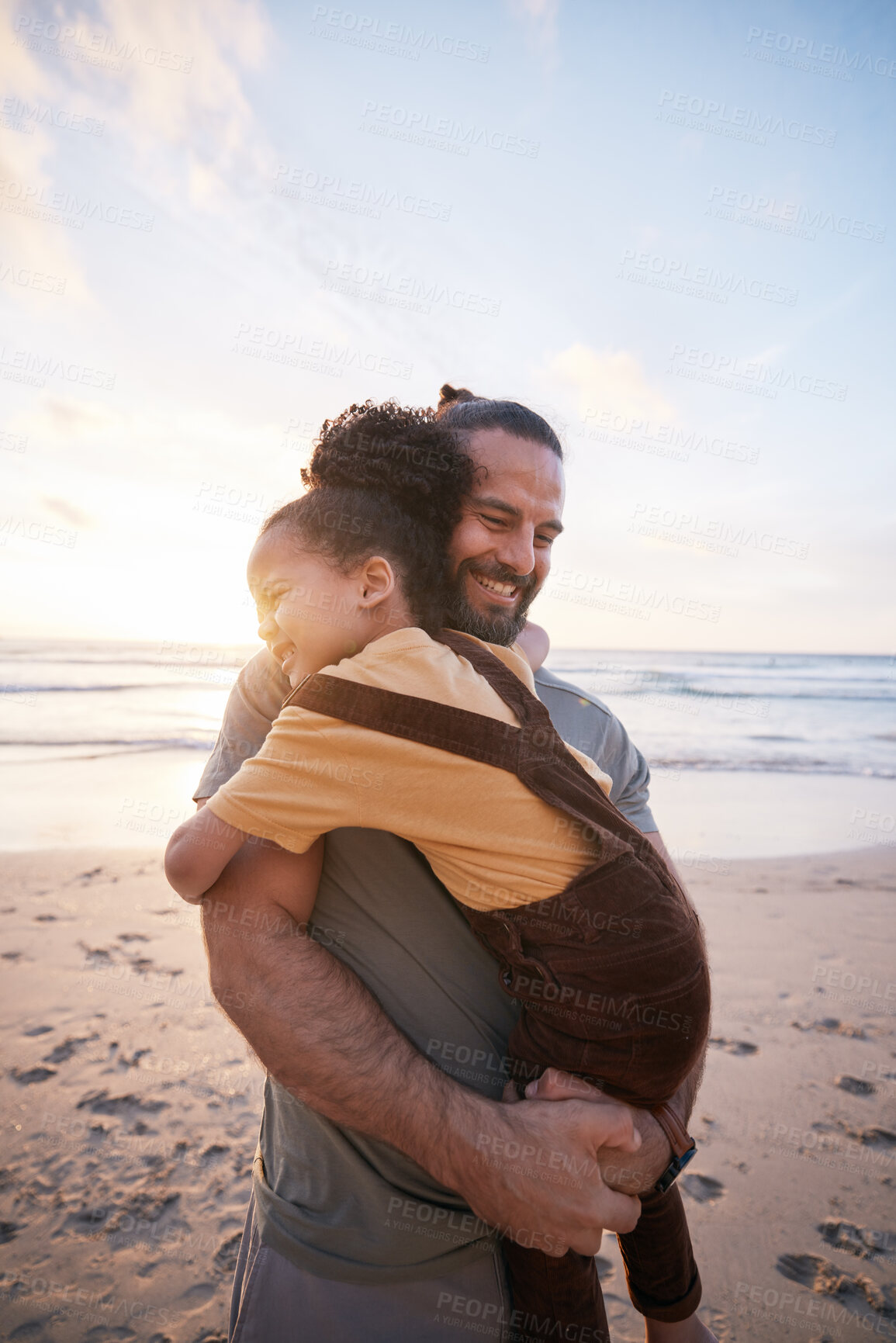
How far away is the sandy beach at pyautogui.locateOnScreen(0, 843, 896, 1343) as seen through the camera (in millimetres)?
2637

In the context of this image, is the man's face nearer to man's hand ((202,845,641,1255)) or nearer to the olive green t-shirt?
the olive green t-shirt

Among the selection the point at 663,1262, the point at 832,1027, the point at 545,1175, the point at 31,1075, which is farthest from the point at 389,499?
the point at 832,1027

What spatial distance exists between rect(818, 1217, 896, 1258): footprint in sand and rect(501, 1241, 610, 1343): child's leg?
7.37ft

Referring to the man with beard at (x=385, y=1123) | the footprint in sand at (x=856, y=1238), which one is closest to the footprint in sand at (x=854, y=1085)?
the footprint in sand at (x=856, y=1238)

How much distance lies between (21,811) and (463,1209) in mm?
8655

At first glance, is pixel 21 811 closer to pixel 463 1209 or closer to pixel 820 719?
pixel 463 1209

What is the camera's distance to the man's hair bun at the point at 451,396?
2.66 meters

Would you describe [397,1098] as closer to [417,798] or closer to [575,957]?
[575,957]

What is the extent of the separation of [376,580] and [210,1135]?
129 inches

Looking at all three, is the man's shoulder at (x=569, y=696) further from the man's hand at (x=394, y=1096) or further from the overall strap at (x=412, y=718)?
the man's hand at (x=394, y=1096)

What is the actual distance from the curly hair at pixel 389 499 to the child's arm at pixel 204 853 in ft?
2.29

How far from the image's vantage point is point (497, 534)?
2.15 metres

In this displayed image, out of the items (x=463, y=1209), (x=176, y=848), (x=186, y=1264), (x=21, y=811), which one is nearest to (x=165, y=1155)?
(x=186, y=1264)

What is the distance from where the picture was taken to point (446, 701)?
1385mm
